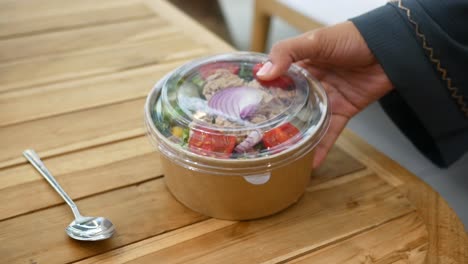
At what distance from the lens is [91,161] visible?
70 centimetres

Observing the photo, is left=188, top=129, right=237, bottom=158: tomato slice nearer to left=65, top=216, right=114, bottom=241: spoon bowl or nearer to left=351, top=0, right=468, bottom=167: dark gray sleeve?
left=65, top=216, right=114, bottom=241: spoon bowl

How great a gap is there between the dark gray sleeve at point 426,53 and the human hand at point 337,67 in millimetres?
30

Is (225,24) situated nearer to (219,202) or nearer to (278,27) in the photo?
(278,27)

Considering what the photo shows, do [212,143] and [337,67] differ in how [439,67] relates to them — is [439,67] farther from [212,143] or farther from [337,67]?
[212,143]

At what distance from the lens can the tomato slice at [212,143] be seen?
22.5 inches

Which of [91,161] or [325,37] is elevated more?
[325,37]

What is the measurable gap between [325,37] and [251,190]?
27 cm

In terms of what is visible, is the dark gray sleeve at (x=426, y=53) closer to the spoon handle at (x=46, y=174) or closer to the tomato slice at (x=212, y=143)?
the tomato slice at (x=212, y=143)

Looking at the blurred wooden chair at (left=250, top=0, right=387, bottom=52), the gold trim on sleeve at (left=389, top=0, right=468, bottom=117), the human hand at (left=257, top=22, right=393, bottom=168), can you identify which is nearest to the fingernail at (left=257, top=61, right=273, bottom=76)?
the human hand at (left=257, top=22, right=393, bottom=168)

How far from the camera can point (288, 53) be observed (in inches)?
27.6

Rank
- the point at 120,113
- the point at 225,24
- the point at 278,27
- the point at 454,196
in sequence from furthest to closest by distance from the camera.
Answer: the point at 225,24
the point at 278,27
the point at 454,196
the point at 120,113

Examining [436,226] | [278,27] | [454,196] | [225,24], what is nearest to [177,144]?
[436,226]

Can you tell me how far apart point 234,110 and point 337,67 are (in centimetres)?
28

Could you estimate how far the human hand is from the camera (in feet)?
2.31
